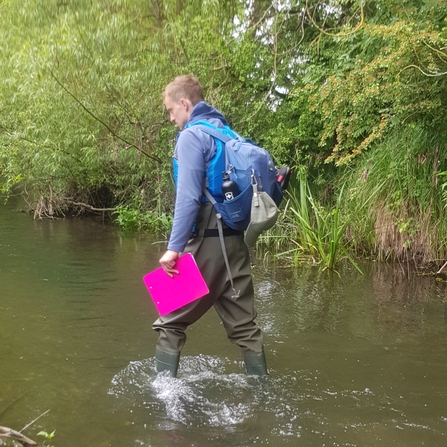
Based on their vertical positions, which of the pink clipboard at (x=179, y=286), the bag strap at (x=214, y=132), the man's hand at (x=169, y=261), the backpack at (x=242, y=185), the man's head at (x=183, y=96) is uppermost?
the man's head at (x=183, y=96)

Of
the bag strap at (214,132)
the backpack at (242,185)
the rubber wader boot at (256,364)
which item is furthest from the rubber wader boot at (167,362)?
the bag strap at (214,132)

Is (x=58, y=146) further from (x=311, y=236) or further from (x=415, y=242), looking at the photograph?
(x=415, y=242)

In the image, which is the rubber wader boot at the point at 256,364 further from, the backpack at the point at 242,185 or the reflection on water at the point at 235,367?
the backpack at the point at 242,185

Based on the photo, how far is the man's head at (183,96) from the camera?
9.94ft

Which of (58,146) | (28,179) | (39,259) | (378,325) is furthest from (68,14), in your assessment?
(378,325)

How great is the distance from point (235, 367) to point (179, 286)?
818 mm

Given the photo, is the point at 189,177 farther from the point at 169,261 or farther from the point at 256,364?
the point at 256,364

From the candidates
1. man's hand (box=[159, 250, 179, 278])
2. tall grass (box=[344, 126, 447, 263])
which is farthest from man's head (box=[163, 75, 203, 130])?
tall grass (box=[344, 126, 447, 263])

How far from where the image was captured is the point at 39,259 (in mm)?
6727

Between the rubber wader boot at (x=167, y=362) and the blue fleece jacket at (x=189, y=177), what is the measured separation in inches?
26.6

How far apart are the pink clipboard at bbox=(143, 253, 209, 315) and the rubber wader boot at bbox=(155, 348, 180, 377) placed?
26 cm

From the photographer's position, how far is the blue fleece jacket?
2.81 m

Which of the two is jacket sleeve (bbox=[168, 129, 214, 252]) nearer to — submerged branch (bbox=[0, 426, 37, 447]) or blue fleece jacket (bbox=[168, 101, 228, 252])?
blue fleece jacket (bbox=[168, 101, 228, 252])

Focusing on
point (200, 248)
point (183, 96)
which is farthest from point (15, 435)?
point (183, 96)
